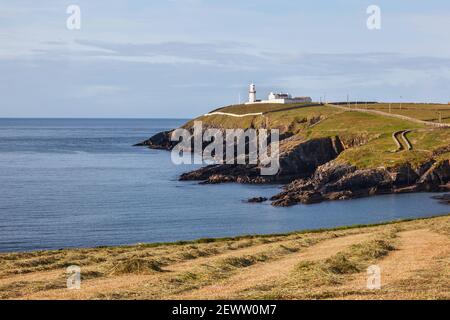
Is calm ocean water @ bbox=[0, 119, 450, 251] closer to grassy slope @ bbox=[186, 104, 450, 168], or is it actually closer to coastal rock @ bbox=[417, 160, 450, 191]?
coastal rock @ bbox=[417, 160, 450, 191]

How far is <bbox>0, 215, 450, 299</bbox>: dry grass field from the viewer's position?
2831cm

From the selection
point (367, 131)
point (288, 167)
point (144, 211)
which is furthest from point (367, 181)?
point (367, 131)

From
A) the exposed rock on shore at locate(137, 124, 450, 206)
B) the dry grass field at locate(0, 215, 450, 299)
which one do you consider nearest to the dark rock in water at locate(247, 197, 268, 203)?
the exposed rock on shore at locate(137, 124, 450, 206)

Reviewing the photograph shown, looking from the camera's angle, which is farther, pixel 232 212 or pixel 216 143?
pixel 216 143

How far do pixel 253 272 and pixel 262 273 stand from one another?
0.90 metres

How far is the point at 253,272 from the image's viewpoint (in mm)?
36750

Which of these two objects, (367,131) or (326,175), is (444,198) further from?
(367,131)

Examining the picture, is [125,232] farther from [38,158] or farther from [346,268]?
[38,158]

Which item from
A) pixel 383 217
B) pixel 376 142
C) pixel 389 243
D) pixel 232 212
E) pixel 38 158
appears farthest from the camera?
pixel 38 158

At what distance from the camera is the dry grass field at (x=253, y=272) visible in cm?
2831

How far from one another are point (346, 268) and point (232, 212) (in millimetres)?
58470

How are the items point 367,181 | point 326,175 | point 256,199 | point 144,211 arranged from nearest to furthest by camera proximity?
point 144,211
point 256,199
point 367,181
point 326,175
